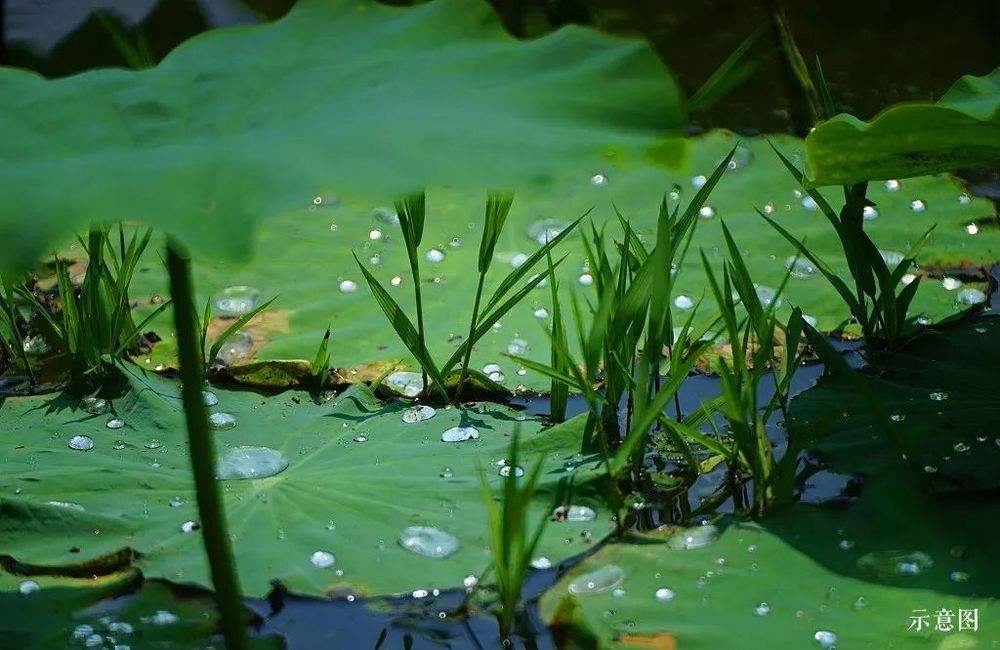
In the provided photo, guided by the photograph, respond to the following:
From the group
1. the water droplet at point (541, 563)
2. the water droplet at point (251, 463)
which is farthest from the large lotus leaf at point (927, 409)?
the water droplet at point (251, 463)

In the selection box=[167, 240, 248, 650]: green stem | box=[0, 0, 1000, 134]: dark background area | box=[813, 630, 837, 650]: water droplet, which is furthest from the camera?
box=[0, 0, 1000, 134]: dark background area

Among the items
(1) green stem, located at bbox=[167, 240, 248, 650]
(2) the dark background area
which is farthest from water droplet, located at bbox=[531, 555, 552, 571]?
(2) the dark background area

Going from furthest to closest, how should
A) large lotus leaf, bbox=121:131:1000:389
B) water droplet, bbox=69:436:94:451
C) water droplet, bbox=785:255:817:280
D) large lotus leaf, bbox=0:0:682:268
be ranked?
1. water droplet, bbox=785:255:817:280
2. large lotus leaf, bbox=121:131:1000:389
3. water droplet, bbox=69:436:94:451
4. large lotus leaf, bbox=0:0:682:268

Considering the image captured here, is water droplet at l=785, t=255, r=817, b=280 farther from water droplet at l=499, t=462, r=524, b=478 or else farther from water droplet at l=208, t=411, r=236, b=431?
water droplet at l=208, t=411, r=236, b=431

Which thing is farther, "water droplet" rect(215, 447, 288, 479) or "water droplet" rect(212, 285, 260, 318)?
"water droplet" rect(212, 285, 260, 318)

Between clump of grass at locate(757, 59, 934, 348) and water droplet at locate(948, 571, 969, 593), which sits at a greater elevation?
clump of grass at locate(757, 59, 934, 348)

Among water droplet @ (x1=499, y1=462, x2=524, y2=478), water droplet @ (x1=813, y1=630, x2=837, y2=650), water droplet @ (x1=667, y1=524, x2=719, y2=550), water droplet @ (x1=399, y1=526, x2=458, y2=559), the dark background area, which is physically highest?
the dark background area

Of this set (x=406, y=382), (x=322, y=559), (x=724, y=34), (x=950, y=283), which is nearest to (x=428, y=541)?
(x=322, y=559)
